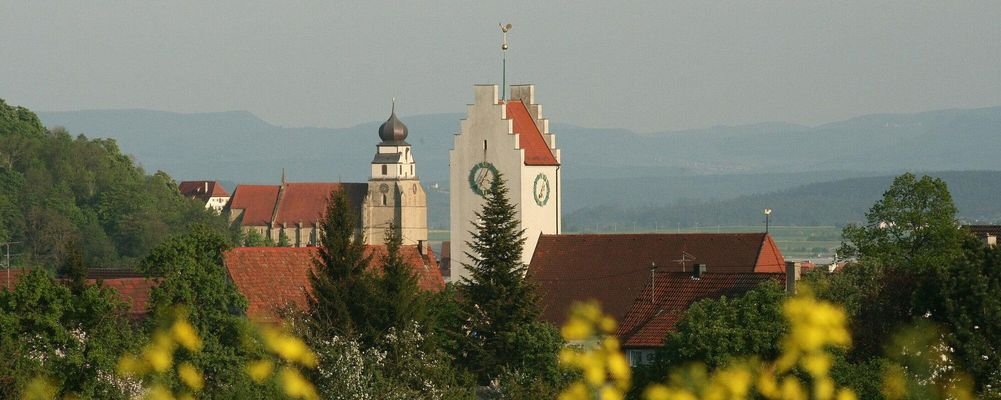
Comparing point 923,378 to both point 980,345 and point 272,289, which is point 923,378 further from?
point 272,289

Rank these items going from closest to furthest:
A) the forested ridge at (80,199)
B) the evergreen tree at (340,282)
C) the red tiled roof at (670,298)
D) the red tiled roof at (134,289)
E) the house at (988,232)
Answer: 1. the evergreen tree at (340,282)
2. the red tiled roof at (134,289)
3. the red tiled roof at (670,298)
4. the house at (988,232)
5. the forested ridge at (80,199)

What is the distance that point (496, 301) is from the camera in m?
46.4

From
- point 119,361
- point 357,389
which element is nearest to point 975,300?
point 357,389

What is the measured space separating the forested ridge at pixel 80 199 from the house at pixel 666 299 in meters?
92.1

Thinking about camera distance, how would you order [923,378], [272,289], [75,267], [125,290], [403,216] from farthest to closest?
[403,216] < [272,289] < [125,290] < [75,267] < [923,378]

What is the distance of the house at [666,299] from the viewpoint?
50.0 m

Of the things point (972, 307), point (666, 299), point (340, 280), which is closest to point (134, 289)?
point (340, 280)

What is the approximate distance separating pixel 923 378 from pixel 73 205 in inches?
5422

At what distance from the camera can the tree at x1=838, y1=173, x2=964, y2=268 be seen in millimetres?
52969

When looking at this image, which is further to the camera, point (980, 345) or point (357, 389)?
point (357, 389)

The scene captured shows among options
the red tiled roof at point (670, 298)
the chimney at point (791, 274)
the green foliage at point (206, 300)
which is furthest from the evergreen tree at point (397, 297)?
the chimney at point (791, 274)

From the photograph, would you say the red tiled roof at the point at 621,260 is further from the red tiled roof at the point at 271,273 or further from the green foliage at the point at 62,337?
the green foliage at the point at 62,337

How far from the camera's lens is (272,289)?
5453 cm

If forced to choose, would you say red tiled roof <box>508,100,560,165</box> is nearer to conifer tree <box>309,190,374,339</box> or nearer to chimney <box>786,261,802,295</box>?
chimney <box>786,261,802,295</box>
